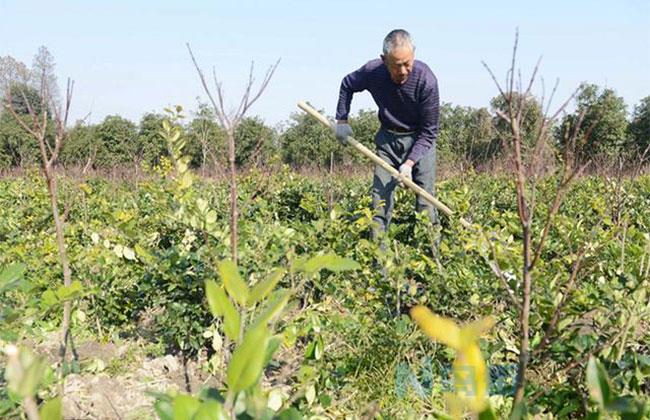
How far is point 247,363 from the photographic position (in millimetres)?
582

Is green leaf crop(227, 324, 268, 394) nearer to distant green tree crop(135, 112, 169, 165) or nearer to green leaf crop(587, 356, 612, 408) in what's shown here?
green leaf crop(587, 356, 612, 408)

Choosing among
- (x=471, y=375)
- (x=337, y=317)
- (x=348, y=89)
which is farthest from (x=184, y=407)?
(x=348, y=89)

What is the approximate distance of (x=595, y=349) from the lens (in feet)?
5.36

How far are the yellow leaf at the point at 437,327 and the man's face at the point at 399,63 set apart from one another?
3.85 meters

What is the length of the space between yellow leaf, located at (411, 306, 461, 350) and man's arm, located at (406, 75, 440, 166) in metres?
3.96

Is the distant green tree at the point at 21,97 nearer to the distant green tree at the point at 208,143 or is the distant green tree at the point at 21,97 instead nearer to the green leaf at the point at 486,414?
the distant green tree at the point at 208,143

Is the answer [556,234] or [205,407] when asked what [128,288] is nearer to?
[556,234]

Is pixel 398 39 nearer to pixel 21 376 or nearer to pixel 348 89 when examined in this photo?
pixel 348 89

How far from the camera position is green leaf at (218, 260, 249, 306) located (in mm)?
685

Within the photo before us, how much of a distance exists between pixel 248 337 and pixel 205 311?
2331 mm

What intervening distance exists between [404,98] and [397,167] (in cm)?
57

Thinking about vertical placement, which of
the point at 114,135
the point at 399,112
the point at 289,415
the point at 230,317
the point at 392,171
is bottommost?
the point at 289,415

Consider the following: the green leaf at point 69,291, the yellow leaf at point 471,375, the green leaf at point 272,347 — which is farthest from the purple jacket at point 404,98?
the yellow leaf at point 471,375

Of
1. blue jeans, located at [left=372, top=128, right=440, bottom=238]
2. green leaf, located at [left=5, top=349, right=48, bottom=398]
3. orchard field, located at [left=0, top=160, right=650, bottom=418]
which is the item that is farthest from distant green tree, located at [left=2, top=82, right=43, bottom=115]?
blue jeans, located at [left=372, top=128, right=440, bottom=238]
